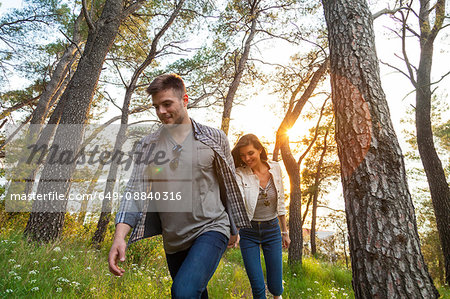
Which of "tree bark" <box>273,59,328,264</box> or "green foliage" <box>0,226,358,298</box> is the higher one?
"tree bark" <box>273,59,328,264</box>

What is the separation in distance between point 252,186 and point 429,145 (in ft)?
21.4

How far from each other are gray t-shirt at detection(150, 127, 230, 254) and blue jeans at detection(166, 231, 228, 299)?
0.06 m

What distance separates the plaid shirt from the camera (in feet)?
6.48

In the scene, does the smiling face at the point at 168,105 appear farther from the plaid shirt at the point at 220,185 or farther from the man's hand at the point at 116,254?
the man's hand at the point at 116,254

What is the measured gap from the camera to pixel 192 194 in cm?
198

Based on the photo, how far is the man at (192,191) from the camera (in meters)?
1.78

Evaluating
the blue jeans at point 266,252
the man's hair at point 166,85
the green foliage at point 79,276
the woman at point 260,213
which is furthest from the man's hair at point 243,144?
the green foliage at point 79,276

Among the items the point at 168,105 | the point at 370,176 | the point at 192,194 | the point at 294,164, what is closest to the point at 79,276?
the point at 192,194

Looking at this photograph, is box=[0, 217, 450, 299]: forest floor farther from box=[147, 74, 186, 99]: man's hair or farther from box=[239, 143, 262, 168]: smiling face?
box=[147, 74, 186, 99]: man's hair

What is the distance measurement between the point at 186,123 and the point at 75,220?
570 cm

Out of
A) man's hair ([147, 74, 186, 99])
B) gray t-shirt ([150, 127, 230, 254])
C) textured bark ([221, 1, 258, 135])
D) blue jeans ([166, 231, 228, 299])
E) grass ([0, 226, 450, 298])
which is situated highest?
textured bark ([221, 1, 258, 135])

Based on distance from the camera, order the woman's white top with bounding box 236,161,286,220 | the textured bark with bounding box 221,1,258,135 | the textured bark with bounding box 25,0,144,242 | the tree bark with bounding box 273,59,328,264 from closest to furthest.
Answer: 1. the woman's white top with bounding box 236,161,286,220
2. the textured bark with bounding box 25,0,144,242
3. the tree bark with bounding box 273,59,328,264
4. the textured bark with bounding box 221,1,258,135

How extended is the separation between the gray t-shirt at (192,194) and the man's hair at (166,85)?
1.29ft

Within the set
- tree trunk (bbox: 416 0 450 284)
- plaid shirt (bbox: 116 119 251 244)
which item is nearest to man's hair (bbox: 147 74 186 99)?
plaid shirt (bbox: 116 119 251 244)
